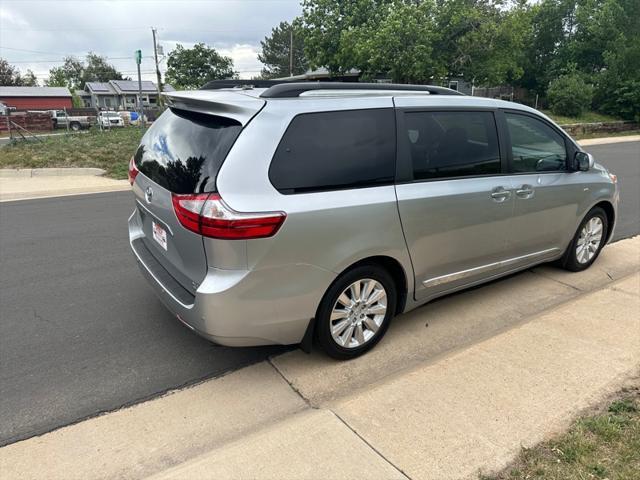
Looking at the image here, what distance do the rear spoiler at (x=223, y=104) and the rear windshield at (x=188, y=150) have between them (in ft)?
0.12

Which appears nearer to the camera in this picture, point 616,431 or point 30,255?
point 616,431

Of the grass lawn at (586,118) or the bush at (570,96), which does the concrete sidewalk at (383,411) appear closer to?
the grass lawn at (586,118)

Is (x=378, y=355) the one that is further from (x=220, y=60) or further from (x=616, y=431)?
(x=220, y=60)

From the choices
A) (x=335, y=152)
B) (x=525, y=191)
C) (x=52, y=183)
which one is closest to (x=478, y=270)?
(x=525, y=191)

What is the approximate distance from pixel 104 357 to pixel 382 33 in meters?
23.3

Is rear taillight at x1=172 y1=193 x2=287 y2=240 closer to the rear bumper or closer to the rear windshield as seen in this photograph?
the rear windshield

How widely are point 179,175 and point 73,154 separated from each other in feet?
37.2

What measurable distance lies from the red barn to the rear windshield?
70.6 meters

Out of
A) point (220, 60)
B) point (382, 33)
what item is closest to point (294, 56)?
point (220, 60)

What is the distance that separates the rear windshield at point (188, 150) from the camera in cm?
271

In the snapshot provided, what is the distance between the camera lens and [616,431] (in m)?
2.43

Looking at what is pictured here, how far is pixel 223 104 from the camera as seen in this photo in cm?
287

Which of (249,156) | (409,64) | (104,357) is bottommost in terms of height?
(104,357)

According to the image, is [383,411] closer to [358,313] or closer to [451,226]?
[358,313]
